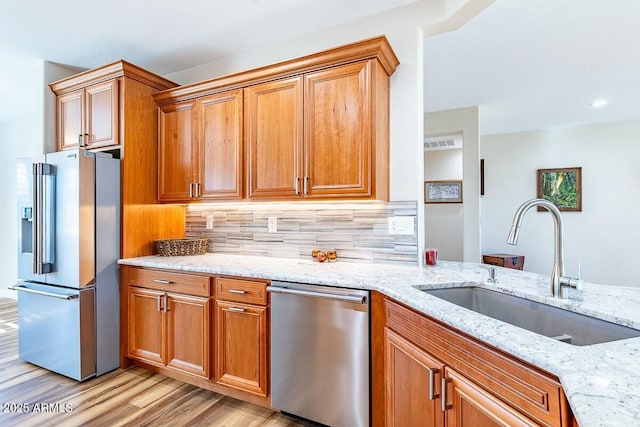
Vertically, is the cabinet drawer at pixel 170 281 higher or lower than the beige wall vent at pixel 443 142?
lower

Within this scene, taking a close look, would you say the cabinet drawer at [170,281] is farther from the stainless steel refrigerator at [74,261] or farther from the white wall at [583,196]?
the white wall at [583,196]

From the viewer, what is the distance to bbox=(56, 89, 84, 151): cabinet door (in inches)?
108

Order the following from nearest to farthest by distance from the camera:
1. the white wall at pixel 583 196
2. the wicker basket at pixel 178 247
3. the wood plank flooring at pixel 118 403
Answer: the wood plank flooring at pixel 118 403 < the wicker basket at pixel 178 247 < the white wall at pixel 583 196

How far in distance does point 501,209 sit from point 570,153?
123 centimetres

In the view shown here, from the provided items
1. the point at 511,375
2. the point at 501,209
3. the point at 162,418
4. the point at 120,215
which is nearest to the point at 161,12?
the point at 120,215

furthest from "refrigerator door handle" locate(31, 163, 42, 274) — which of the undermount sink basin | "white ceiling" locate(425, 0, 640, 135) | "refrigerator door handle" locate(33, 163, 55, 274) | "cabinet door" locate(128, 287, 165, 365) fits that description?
"white ceiling" locate(425, 0, 640, 135)

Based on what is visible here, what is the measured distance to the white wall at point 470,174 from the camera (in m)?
3.91

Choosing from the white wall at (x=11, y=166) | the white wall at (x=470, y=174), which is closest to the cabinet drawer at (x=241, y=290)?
the white wall at (x=470, y=174)

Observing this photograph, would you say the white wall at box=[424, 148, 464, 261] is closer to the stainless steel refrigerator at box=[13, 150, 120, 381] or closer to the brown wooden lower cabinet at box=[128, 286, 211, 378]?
the brown wooden lower cabinet at box=[128, 286, 211, 378]

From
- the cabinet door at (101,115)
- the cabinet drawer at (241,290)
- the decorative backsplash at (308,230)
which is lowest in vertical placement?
the cabinet drawer at (241,290)

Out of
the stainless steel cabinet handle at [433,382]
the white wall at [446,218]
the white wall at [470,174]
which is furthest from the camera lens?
the white wall at [446,218]

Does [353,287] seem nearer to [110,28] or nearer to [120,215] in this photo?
[120,215]

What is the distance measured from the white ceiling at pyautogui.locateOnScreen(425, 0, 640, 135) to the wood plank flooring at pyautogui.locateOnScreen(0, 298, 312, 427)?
3.08 metres

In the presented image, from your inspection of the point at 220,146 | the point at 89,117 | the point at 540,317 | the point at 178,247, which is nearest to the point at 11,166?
the point at 89,117
